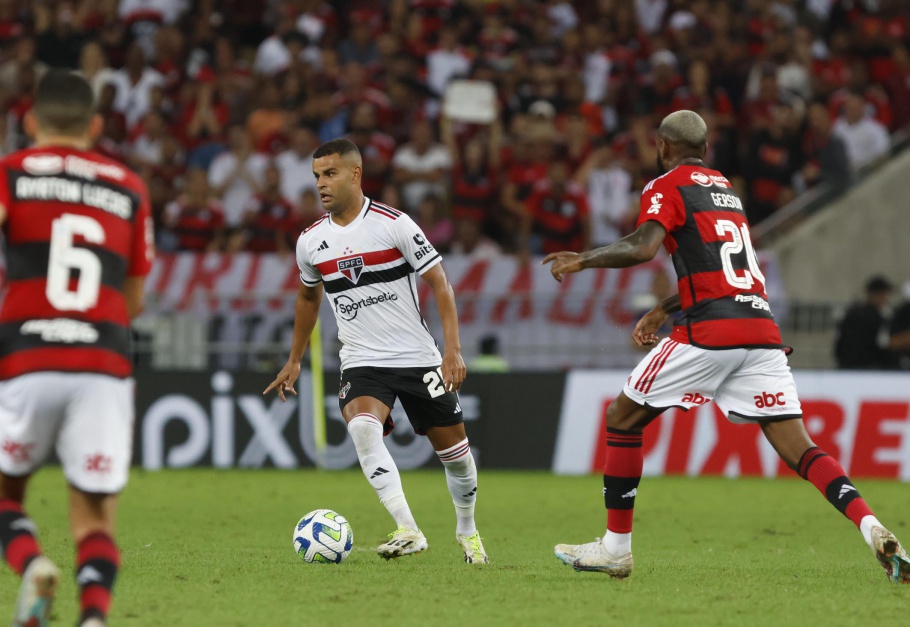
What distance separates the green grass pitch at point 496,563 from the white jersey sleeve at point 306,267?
5.83 ft

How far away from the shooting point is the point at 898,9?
23.4m

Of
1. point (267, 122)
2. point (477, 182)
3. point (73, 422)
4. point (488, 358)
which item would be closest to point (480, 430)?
point (488, 358)

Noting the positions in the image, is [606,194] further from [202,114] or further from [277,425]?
[202,114]

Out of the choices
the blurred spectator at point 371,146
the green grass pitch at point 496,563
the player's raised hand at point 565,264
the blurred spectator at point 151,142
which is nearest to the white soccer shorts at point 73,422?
the green grass pitch at point 496,563

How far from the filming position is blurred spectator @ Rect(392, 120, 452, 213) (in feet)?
63.8

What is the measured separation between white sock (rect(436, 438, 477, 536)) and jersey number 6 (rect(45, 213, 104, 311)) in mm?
3836

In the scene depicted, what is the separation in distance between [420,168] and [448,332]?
11529 mm

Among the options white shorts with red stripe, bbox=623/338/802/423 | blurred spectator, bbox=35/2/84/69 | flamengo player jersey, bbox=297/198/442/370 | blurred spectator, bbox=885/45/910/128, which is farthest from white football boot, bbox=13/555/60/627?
blurred spectator, bbox=885/45/910/128

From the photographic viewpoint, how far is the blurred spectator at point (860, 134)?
2069 centimetres

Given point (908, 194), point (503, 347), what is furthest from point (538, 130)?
point (908, 194)

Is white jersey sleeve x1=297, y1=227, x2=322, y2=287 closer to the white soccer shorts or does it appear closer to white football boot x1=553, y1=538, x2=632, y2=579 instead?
white football boot x1=553, y1=538, x2=632, y2=579

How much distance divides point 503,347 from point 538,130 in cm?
382

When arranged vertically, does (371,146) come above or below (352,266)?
above

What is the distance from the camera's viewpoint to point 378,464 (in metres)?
8.49
